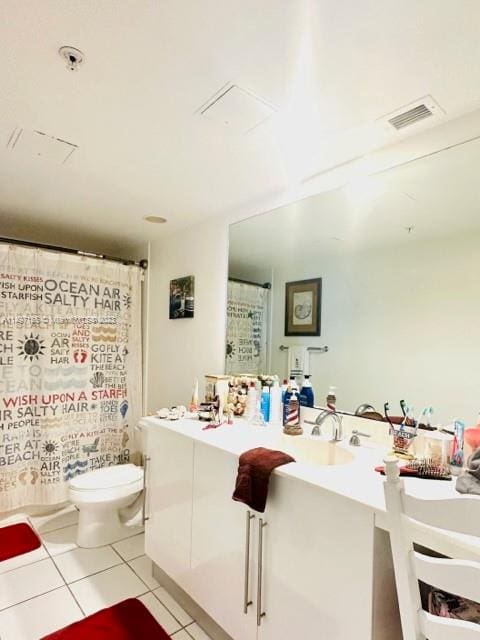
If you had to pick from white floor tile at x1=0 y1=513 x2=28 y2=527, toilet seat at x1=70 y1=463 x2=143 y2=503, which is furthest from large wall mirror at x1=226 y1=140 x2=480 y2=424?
white floor tile at x1=0 y1=513 x2=28 y2=527

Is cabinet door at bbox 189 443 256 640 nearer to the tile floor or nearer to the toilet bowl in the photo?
the tile floor

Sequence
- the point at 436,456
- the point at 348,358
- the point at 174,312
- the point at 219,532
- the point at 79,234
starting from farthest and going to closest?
the point at 79,234, the point at 174,312, the point at 348,358, the point at 219,532, the point at 436,456

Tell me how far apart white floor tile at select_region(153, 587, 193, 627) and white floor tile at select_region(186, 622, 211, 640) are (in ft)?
0.11

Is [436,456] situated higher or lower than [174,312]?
lower

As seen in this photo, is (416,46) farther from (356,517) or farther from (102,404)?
(102,404)

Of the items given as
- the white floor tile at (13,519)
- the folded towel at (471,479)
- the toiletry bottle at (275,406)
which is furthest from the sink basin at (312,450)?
the white floor tile at (13,519)

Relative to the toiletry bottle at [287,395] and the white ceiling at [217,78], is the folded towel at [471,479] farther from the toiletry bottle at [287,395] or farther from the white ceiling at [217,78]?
the white ceiling at [217,78]

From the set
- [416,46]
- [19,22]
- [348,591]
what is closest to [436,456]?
[348,591]

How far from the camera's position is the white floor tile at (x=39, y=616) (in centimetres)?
159

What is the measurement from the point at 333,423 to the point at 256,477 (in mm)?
587

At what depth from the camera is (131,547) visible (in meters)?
2.28

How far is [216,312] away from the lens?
248 centimetres

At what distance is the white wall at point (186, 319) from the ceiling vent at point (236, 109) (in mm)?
1024

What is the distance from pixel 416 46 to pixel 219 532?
1840 mm
